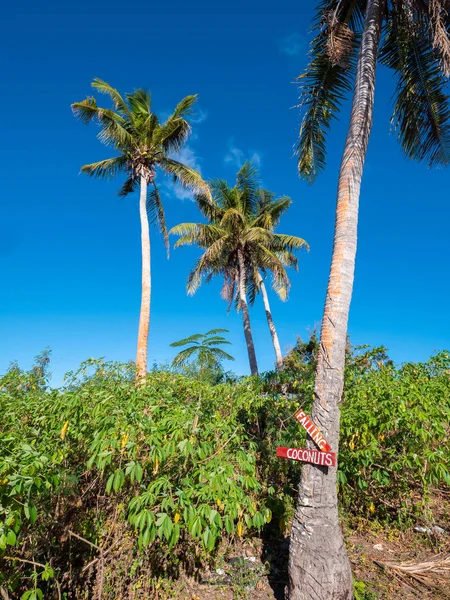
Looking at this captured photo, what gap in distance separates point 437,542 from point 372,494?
77cm

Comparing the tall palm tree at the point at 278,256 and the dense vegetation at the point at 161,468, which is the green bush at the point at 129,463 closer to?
the dense vegetation at the point at 161,468

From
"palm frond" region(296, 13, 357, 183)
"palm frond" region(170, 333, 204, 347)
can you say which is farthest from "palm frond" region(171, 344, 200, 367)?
"palm frond" region(296, 13, 357, 183)

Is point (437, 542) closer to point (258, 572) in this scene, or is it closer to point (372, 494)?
point (372, 494)

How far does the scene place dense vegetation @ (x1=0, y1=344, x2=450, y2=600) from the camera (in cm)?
223

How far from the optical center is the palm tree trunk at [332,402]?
8.79 feet

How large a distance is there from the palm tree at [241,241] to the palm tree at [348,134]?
7.70 meters

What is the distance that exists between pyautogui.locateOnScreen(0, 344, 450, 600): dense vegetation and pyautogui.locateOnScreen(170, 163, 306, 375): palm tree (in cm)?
942

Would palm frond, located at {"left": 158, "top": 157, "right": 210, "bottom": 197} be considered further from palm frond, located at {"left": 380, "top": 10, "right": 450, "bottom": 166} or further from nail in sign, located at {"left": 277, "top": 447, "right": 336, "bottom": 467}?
nail in sign, located at {"left": 277, "top": 447, "right": 336, "bottom": 467}

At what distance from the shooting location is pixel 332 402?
306 cm

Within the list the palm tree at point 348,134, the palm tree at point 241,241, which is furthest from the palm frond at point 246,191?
the palm tree at point 348,134

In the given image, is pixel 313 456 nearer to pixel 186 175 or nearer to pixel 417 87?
pixel 417 87

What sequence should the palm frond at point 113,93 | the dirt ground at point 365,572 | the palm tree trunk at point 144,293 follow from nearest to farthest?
the dirt ground at point 365,572 < the palm tree trunk at point 144,293 < the palm frond at point 113,93

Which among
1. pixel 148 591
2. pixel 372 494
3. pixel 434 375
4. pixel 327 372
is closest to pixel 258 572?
pixel 148 591

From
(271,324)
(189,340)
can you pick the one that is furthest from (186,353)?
(271,324)
